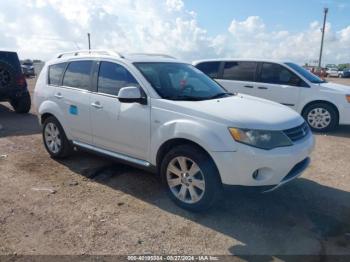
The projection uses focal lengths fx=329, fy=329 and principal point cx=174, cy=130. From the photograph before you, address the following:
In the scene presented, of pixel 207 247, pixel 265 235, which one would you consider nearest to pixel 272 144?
pixel 265 235

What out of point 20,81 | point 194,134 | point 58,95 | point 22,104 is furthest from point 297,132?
point 22,104

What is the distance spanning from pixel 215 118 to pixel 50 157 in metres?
3.51

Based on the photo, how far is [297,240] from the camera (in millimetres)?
3275

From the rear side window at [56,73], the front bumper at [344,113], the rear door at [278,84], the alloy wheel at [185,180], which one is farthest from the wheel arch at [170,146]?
the front bumper at [344,113]

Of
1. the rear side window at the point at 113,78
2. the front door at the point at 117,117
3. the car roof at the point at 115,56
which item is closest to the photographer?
the front door at the point at 117,117

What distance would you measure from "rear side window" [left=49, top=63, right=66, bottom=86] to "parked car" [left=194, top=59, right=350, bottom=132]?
188 inches

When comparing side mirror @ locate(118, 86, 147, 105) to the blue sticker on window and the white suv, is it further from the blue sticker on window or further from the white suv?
the blue sticker on window

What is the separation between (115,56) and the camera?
14.9 ft

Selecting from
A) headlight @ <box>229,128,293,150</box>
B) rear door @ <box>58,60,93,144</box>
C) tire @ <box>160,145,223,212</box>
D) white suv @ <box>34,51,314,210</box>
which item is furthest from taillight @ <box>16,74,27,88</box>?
headlight @ <box>229,128,293,150</box>

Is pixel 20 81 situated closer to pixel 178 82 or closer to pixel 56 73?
pixel 56 73

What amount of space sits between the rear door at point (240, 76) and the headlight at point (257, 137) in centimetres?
531

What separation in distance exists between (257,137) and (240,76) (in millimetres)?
5650

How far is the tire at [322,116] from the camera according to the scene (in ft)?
25.6

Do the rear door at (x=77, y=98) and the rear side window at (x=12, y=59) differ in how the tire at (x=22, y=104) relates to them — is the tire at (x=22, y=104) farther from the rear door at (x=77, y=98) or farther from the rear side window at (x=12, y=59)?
the rear door at (x=77, y=98)
